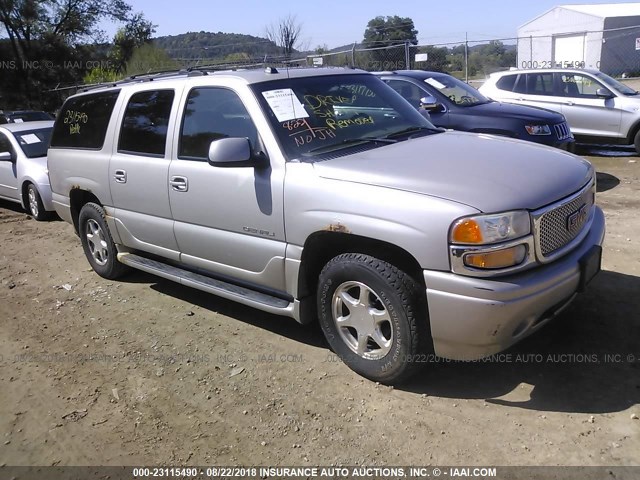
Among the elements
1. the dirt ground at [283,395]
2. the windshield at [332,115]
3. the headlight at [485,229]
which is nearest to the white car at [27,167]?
the dirt ground at [283,395]

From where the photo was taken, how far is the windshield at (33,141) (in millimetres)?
9281

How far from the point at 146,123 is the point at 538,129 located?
5.67 m

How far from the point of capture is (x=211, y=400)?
11.9 feet

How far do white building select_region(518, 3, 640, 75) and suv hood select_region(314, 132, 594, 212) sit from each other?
29139 millimetres

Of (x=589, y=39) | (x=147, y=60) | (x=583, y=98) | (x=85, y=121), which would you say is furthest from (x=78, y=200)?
(x=589, y=39)

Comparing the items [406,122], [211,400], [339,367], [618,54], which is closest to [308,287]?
[339,367]

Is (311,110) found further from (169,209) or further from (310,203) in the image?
(169,209)

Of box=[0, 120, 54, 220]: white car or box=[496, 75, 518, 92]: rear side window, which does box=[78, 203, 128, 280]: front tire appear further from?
box=[496, 75, 518, 92]: rear side window

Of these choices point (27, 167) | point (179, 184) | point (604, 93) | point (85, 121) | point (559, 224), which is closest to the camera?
point (559, 224)

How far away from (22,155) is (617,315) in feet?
28.2

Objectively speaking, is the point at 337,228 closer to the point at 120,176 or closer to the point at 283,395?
the point at 283,395

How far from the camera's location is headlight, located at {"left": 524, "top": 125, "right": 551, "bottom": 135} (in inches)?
323

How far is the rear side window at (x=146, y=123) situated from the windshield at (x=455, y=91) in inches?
212

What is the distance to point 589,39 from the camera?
111 ft
